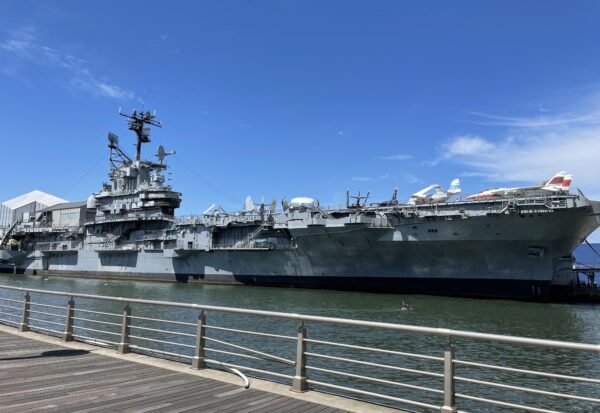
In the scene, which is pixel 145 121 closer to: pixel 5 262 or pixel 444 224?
pixel 5 262

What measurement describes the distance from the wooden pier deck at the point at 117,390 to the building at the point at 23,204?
77.3m

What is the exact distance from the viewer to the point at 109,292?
1298 inches

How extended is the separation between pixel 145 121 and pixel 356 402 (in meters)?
52.7

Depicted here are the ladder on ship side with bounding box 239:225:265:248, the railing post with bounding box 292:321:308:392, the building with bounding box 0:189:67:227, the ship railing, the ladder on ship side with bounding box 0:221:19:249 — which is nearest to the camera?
the ship railing

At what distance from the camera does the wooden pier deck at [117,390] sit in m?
4.61

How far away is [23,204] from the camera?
77.8m

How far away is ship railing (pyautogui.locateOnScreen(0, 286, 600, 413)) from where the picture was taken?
16.9ft

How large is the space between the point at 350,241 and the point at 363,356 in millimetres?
20463

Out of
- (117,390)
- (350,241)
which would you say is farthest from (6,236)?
(117,390)

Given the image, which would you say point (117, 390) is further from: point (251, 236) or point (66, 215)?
point (66, 215)

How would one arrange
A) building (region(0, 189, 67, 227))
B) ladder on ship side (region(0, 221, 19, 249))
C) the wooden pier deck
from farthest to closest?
building (region(0, 189, 67, 227)) → ladder on ship side (region(0, 221, 19, 249)) → the wooden pier deck

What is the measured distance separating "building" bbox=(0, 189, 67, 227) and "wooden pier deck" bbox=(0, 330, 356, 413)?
77.3 m

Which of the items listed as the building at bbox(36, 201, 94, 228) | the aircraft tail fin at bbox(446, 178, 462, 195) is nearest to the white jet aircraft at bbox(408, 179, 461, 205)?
the aircraft tail fin at bbox(446, 178, 462, 195)

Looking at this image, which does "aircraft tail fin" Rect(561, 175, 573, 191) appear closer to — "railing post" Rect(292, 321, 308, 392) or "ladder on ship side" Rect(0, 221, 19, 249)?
"railing post" Rect(292, 321, 308, 392)
